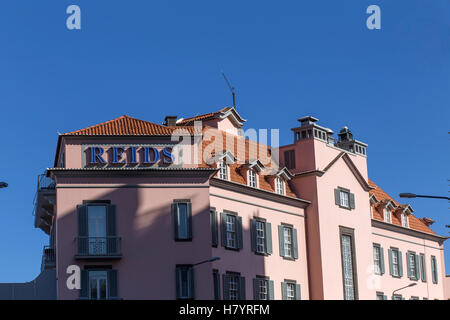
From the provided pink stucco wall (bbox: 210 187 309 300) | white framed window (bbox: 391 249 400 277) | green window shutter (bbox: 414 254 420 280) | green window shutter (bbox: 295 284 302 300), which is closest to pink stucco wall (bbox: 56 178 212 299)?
pink stucco wall (bbox: 210 187 309 300)

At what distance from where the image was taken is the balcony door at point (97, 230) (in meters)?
53.8

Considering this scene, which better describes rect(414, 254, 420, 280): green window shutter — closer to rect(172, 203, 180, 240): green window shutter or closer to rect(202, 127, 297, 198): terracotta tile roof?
rect(202, 127, 297, 198): terracotta tile roof

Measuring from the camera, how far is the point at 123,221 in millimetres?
54625

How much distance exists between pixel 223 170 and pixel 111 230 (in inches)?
375

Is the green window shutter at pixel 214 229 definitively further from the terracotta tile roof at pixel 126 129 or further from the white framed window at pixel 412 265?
the white framed window at pixel 412 265

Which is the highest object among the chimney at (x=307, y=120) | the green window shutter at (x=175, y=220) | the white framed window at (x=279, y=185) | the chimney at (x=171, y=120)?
the chimney at (x=307, y=120)

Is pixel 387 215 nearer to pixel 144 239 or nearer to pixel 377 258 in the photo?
pixel 377 258

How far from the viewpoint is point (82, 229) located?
53938 millimetres

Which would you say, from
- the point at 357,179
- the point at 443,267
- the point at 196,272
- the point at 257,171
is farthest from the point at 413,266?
the point at 196,272

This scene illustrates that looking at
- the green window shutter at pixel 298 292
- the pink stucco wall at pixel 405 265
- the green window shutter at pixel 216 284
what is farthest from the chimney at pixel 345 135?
the green window shutter at pixel 216 284

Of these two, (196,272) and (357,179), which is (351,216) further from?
(196,272)

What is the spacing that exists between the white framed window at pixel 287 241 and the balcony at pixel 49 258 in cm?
1554

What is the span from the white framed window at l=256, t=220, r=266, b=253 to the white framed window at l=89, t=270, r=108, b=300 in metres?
11.7

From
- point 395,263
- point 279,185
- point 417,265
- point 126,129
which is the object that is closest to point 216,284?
point 126,129
